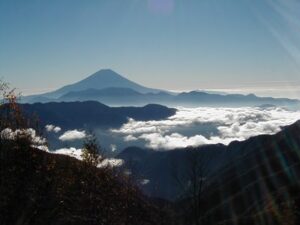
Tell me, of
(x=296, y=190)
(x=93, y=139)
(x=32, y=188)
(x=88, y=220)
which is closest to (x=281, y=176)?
(x=296, y=190)

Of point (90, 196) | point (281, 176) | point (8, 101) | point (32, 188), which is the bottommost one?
point (281, 176)

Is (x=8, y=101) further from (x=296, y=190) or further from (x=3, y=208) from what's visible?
(x=296, y=190)

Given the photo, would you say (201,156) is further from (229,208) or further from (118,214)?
(229,208)

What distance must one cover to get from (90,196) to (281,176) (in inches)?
3796

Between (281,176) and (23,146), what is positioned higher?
(23,146)

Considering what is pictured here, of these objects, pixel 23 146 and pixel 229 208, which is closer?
pixel 23 146

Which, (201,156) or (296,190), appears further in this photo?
(296,190)

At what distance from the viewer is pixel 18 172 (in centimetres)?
4966

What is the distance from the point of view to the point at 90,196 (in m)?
69.2

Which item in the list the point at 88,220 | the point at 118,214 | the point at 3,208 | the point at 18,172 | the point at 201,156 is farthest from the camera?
the point at 118,214

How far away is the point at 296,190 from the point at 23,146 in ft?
189

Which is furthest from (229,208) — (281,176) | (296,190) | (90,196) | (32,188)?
(32,188)

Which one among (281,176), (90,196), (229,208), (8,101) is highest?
(8,101)

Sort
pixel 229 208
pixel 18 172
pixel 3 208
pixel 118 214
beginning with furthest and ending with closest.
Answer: pixel 229 208
pixel 118 214
pixel 18 172
pixel 3 208
